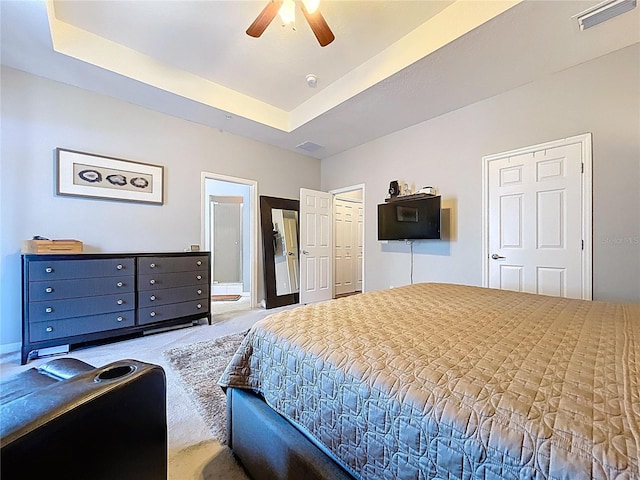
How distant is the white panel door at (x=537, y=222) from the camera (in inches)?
107

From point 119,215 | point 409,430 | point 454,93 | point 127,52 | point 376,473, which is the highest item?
point 127,52

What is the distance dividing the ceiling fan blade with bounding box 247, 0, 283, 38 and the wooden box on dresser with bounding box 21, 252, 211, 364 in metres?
2.45

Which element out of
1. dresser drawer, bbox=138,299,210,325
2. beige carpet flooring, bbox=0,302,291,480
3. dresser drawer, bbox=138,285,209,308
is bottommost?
beige carpet flooring, bbox=0,302,291,480

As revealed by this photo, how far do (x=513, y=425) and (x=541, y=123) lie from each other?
11.4 feet

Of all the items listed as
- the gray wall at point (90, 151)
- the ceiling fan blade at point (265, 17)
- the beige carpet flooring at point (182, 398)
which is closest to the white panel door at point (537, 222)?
the ceiling fan blade at point (265, 17)

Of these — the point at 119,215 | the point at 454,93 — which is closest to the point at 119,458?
the point at 119,215

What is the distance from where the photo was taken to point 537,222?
2.96 m

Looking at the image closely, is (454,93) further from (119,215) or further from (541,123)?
(119,215)

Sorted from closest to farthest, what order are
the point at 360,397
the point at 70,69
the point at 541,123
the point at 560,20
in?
the point at 360,397
the point at 560,20
the point at 70,69
the point at 541,123

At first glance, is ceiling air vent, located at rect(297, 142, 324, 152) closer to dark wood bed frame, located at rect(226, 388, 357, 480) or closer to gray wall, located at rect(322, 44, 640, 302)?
gray wall, located at rect(322, 44, 640, 302)

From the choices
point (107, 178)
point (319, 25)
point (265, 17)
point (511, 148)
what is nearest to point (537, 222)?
point (511, 148)

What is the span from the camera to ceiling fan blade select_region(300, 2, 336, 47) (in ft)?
6.59

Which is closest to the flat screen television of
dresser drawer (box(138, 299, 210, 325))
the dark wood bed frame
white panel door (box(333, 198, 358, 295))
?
white panel door (box(333, 198, 358, 295))

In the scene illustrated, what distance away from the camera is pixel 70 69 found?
2736 mm
